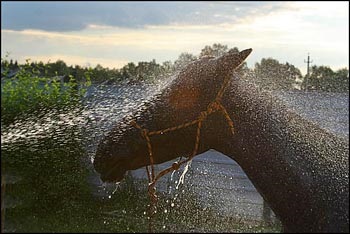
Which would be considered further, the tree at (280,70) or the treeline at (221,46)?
the treeline at (221,46)

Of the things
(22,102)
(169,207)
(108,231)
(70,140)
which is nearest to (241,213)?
(169,207)

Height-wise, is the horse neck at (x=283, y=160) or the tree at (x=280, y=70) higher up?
the horse neck at (x=283, y=160)

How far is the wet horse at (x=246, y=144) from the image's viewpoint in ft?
4.27

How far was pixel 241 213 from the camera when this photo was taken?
13.4 feet

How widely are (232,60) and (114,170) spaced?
326 mm

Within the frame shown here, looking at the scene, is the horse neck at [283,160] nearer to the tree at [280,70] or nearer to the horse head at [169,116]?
the horse head at [169,116]

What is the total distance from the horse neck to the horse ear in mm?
49

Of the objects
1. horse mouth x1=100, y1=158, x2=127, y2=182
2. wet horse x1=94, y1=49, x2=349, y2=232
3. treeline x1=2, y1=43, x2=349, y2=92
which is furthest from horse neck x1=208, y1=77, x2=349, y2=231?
treeline x1=2, y1=43, x2=349, y2=92

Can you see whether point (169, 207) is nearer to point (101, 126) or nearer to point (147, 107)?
point (101, 126)

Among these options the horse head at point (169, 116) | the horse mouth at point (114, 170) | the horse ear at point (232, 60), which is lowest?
the horse mouth at point (114, 170)

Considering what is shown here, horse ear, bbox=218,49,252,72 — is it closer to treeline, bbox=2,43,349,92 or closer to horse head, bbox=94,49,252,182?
horse head, bbox=94,49,252,182

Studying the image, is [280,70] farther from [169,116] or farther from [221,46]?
[169,116]

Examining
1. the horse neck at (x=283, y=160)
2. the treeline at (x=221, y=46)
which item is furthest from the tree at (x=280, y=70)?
the horse neck at (x=283, y=160)

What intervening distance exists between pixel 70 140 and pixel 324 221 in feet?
8.07
